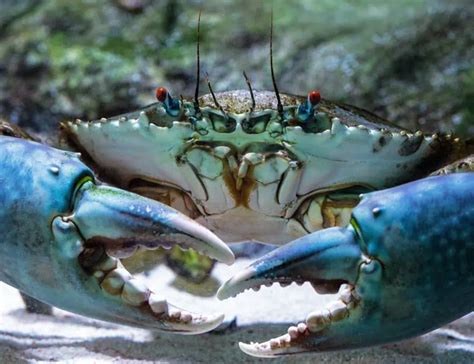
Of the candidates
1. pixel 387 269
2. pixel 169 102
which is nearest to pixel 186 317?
pixel 387 269

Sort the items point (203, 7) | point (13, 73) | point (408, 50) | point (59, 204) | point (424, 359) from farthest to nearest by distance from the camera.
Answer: point (203, 7)
point (13, 73)
point (408, 50)
point (424, 359)
point (59, 204)

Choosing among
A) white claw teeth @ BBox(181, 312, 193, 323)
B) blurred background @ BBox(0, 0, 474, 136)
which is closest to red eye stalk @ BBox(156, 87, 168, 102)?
white claw teeth @ BBox(181, 312, 193, 323)

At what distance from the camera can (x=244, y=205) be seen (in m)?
2.49

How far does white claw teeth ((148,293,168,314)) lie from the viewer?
5.92 feet

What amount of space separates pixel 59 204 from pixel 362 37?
3705 millimetres

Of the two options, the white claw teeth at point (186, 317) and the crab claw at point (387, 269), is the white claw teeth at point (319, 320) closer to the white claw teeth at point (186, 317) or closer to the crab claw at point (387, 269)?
the crab claw at point (387, 269)

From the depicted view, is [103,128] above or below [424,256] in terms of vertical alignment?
below

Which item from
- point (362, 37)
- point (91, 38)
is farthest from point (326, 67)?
point (91, 38)

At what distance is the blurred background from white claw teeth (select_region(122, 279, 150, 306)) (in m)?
3.02

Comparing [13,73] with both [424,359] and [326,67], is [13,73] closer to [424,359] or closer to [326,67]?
[326,67]

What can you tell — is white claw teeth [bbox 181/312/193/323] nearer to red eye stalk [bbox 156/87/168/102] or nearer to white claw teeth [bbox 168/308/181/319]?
white claw teeth [bbox 168/308/181/319]

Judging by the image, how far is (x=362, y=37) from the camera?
502cm

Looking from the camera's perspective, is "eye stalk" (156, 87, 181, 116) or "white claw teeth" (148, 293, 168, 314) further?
"eye stalk" (156, 87, 181, 116)

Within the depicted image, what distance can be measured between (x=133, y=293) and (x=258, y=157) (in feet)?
2.35
